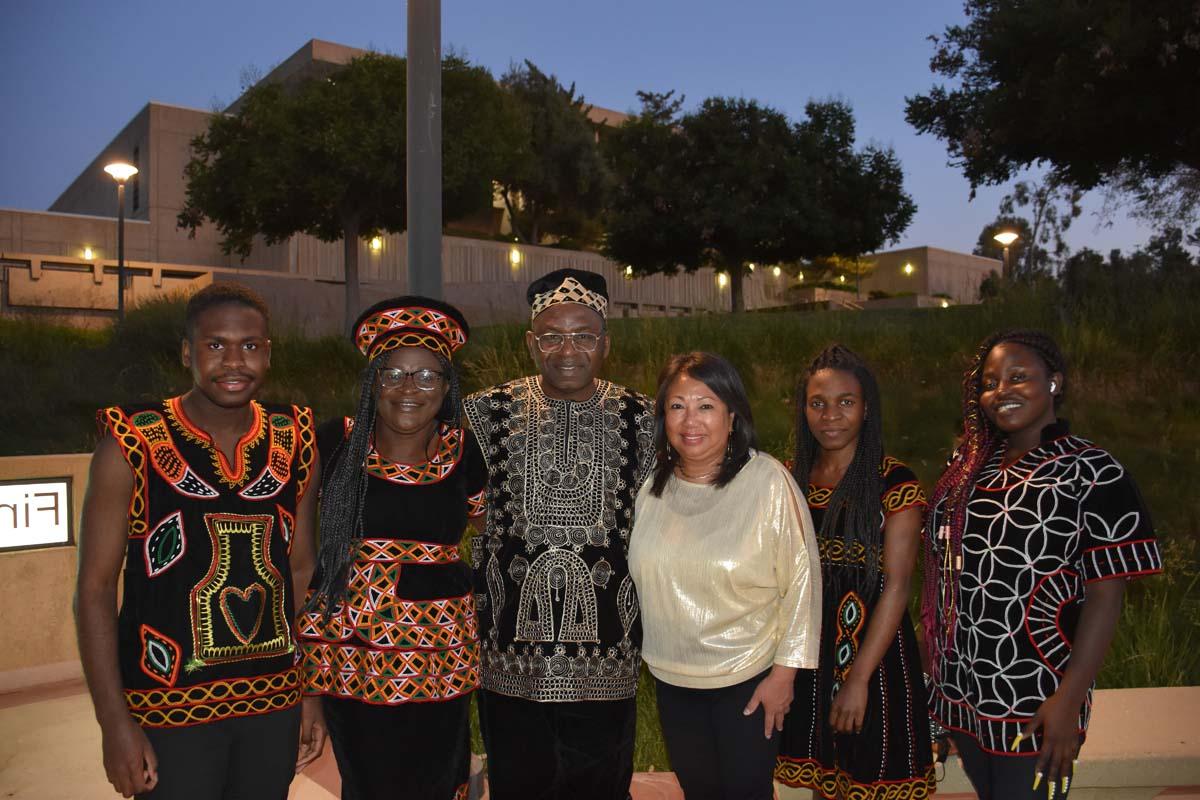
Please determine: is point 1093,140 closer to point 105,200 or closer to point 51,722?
point 51,722

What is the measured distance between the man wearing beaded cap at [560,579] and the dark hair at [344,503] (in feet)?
1.30

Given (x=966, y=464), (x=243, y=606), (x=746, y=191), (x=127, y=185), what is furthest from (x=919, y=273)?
(x=243, y=606)

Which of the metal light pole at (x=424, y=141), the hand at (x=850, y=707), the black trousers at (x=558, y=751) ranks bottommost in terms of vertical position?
the black trousers at (x=558, y=751)

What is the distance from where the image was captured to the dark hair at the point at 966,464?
2615 millimetres

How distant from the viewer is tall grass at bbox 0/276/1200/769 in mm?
6680

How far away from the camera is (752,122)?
25953mm

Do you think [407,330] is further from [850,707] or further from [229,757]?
[850,707]

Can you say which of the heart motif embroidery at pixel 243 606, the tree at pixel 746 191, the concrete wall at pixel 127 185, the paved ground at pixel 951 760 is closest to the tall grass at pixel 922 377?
the paved ground at pixel 951 760

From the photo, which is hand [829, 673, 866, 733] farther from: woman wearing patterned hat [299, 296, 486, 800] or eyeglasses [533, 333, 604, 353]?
eyeglasses [533, 333, 604, 353]

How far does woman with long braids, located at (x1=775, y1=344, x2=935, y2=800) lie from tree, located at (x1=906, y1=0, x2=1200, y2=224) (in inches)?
362

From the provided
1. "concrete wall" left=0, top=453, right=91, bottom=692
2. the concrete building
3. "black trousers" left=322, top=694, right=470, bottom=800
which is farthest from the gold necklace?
the concrete building

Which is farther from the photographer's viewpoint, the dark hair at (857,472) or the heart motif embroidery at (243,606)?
the dark hair at (857,472)

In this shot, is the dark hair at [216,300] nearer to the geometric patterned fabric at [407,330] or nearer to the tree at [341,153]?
the geometric patterned fabric at [407,330]

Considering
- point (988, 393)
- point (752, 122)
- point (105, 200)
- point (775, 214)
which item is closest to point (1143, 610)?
point (988, 393)
